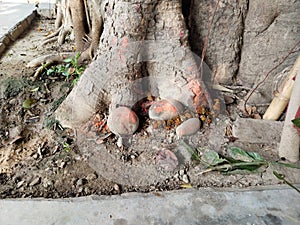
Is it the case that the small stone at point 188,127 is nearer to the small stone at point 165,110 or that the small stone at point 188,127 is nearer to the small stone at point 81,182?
the small stone at point 165,110

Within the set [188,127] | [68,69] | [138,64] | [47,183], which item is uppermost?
[138,64]

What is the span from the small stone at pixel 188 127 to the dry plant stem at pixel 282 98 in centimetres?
48

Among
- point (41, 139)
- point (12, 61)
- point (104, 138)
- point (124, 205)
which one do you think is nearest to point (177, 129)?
point (104, 138)

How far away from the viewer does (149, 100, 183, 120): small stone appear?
1895mm

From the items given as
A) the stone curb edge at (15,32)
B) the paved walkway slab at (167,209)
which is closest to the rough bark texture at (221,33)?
the paved walkway slab at (167,209)

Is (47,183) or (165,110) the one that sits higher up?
(165,110)

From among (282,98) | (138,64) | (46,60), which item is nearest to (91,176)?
(138,64)

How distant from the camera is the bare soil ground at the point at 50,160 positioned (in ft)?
5.06

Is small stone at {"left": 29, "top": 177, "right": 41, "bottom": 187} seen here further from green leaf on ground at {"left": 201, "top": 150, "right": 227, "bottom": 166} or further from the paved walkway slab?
green leaf on ground at {"left": 201, "top": 150, "right": 227, "bottom": 166}

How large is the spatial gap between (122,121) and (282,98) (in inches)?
40.3

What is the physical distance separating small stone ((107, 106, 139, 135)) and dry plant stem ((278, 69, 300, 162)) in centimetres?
89

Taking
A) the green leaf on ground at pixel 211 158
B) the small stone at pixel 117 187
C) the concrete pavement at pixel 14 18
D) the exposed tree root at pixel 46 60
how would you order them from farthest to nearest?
the concrete pavement at pixel 14 18 < the exposed tree root at pixel 46 60 < the green leaf on ground at pixel 211 158 < the small stone at pixel 117 187

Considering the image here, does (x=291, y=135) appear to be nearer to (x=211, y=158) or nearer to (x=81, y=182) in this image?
(x=211, y=158)

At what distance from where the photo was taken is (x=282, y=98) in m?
1.83
